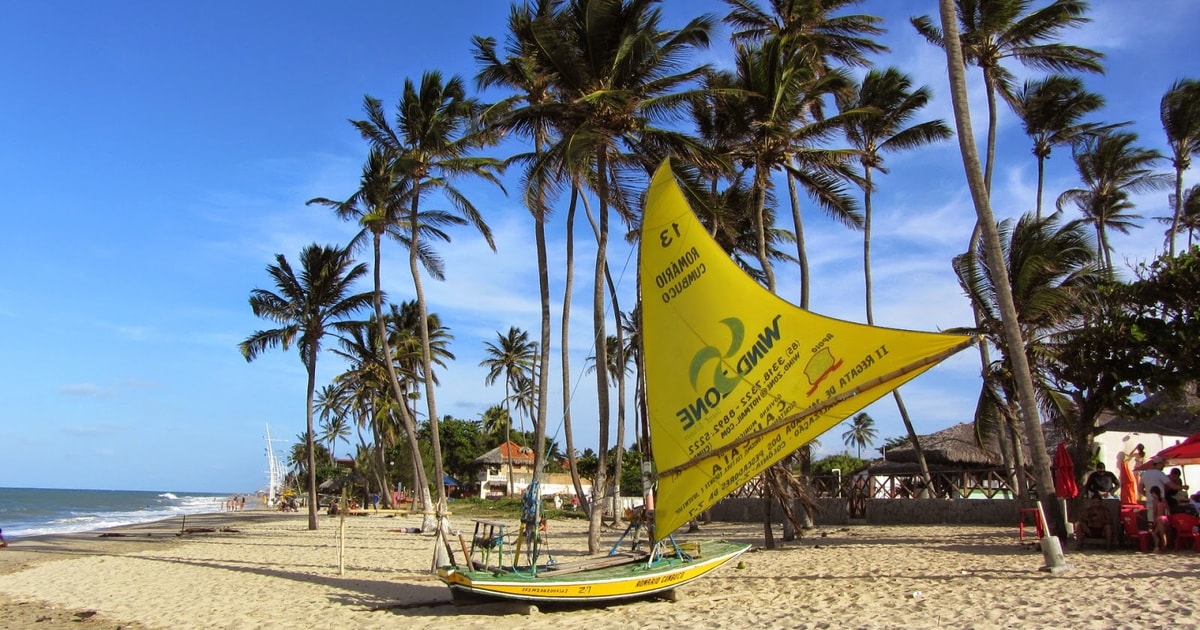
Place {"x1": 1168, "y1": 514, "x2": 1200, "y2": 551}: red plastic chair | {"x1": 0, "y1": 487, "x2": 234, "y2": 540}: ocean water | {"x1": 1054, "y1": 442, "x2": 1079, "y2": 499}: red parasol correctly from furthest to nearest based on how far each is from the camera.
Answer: {"x1": 0, "y1": 487, "x2": 234, "y2": 540}: ocean water, {"x1": 1054, "y1": 442, "x2": 1079, "y2": 499}: red parasol, {"x1": 1168, "y1": 514, "x2": 1200, "y2": 551}: red plastic chair

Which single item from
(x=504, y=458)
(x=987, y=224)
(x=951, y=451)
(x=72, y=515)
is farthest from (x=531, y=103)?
(x=72, y=515)

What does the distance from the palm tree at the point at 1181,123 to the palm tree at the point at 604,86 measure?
57.7 feet

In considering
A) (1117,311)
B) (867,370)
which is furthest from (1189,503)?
(867,370)

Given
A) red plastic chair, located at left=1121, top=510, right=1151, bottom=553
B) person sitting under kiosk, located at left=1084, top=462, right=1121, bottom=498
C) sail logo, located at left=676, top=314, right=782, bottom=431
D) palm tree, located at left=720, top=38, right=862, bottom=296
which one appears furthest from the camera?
palm tree, located at left=720, top=38, right=862, bottom=296

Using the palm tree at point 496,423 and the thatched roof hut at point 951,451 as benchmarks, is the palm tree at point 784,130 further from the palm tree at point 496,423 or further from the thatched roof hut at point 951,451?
the palm tree at point 496,423

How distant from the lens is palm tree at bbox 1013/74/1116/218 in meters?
22.0

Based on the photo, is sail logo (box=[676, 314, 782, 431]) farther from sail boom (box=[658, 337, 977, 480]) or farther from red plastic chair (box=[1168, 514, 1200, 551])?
red plastic chair (box=[1168, 514, 1200, 551])

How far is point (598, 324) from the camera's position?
1630 centimetres

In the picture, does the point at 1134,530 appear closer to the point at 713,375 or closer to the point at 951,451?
the point at 713,375

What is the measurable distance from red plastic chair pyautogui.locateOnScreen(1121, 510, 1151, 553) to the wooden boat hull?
6803 millimetres

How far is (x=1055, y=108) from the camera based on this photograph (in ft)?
73.9

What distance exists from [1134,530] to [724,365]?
8.15 m

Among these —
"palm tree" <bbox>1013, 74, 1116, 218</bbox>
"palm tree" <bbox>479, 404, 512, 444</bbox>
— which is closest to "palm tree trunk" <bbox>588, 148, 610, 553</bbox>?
"palm tree" <bbox>1013, 74, 1116, 218</bbox>

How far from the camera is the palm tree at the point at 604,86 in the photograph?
49.7ft
